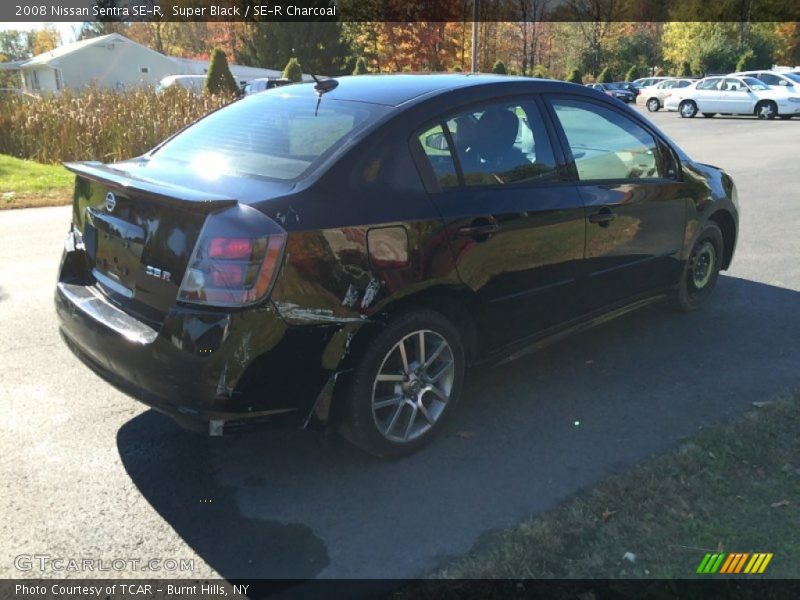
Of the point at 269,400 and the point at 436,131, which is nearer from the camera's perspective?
the point at 269,400

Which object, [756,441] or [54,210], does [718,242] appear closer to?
[756,441]

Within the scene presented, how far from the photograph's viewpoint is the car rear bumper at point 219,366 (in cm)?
293

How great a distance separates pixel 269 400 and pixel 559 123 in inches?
93.7

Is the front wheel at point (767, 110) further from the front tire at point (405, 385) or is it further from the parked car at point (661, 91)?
the front tire at point (405, 385)

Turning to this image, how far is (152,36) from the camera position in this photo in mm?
85875

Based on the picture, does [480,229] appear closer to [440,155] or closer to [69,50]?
[440,155]

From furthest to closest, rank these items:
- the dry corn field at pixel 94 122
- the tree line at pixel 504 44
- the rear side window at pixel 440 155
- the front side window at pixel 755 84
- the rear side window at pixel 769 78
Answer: the tree line at pixel 504 44
the rear side window at pixel 769 78
the front side window at pixel 755 84
the dry corn field at pixel 94 122
the rear side window at pixel 440 155

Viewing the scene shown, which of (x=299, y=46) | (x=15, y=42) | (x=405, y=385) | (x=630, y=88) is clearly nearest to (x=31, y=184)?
(x=405, y=385)

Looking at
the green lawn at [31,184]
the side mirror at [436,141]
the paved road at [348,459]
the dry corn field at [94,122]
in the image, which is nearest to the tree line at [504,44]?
the dry corn field at [94,122]

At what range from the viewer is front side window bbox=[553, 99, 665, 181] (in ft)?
14.1

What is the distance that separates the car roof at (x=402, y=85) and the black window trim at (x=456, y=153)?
104 millimetres

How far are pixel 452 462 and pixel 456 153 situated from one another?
5.12 feet

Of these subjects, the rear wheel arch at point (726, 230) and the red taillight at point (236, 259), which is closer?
the red taillight at point (236, 259)

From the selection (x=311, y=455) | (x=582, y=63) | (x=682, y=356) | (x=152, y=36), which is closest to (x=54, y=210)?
(x=311, y=455)
